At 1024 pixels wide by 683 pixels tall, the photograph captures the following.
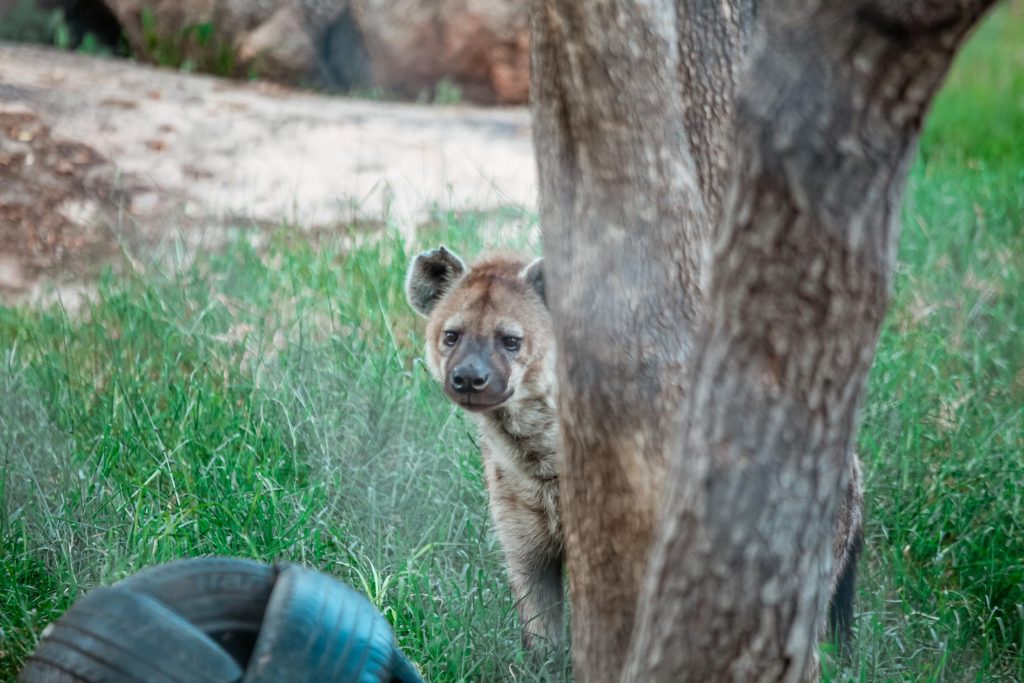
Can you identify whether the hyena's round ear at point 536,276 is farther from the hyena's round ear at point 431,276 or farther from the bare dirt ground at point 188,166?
the bare dirt ground at point 188,166

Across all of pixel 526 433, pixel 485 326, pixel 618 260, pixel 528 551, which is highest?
pixel 618 260

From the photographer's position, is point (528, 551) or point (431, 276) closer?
point (528, 551)

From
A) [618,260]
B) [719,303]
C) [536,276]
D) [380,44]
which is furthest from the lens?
[380,44]

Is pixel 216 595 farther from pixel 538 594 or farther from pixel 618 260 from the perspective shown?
pixel 538 594

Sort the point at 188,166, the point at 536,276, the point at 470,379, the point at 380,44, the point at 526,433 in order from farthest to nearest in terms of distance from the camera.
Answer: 1. the point at 380,44
2. the point at 188,166
3. the point at 536,276
4. the point at 526,433
5. the point at 470,379

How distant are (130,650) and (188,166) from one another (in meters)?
4.75

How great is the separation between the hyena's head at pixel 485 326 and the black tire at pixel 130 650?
1.50 metres

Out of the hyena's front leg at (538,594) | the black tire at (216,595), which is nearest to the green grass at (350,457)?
the hyena's front leg at (538,594)

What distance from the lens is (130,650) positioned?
71.7 inches

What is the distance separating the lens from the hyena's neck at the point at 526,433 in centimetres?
336

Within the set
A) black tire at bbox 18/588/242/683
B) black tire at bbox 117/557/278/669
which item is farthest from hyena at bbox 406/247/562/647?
black tire at bbox 18/588/242/683

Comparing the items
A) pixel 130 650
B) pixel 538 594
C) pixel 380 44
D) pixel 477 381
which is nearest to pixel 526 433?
pixel 477 381

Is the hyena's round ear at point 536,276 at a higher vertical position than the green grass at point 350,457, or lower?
higher

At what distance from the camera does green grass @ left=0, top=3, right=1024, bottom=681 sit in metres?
2.92
